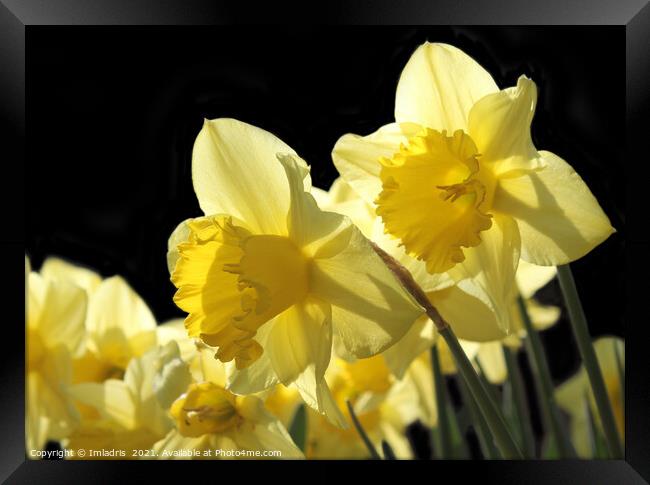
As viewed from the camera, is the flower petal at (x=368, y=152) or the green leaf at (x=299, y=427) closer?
the flower petal at (x=368, y=152)

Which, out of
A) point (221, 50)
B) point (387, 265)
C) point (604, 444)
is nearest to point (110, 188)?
point (221, 50)

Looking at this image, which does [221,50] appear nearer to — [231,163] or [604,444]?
[231,163]

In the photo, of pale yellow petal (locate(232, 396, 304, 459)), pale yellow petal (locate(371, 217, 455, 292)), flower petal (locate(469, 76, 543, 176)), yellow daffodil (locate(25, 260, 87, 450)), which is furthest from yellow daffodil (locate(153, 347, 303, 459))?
flower petal (locate(469, 76, 543, 176))

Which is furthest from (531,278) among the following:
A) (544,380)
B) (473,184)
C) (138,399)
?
(138,399)

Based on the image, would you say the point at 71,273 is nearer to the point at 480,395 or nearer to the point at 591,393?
the point at 480,395

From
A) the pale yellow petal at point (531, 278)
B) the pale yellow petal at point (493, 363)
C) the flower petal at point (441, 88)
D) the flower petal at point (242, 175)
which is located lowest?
the pale yellow petal at point (493, 363)

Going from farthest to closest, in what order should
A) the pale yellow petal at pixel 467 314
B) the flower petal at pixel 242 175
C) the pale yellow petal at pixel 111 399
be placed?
the pale yellow petal at pixel 111 399, the pale yellow petal at pixel 467 314, the flower petal at pixel 242 175

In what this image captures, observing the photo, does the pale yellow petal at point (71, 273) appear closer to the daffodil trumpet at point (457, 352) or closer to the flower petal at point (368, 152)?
the flower petal at point (368, 152)

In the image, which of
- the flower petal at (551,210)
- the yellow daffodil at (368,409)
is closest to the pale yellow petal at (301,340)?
the flower petal at (551,210)
